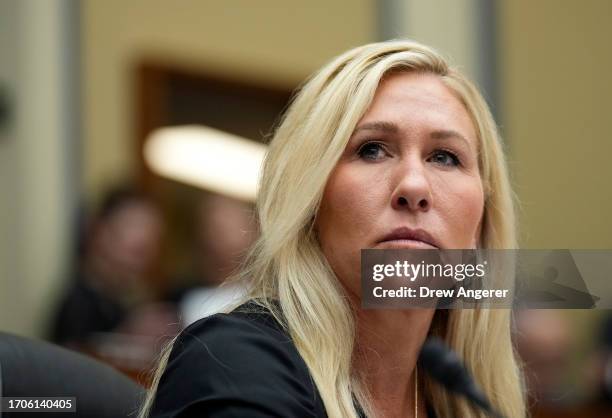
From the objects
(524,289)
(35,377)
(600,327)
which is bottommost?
(600,327)

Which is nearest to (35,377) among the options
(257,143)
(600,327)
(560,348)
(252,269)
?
(252,269)

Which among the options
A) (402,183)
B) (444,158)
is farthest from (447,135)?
(402,183)

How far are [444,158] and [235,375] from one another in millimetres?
505

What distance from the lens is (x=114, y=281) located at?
397 centimetres

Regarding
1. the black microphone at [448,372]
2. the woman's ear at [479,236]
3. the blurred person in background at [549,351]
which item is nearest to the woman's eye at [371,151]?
the woman's ear at [479,236]

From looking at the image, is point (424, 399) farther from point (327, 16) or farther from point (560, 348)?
point (327, 16)

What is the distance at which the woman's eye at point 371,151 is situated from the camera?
5.38 ft

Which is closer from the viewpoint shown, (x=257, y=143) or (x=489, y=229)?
(x=489, y=229)

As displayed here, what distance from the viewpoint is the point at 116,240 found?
12.9 feet

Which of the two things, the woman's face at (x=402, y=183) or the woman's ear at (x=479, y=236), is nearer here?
the woman's face at (x=402, y=183)

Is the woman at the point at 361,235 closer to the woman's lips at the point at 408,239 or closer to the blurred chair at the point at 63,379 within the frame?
the woman's lips at the point at 408,239

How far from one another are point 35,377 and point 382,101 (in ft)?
2.05

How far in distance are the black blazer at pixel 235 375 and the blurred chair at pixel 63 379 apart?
0.66 feet

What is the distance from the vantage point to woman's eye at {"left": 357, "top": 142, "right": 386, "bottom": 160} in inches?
64.6
